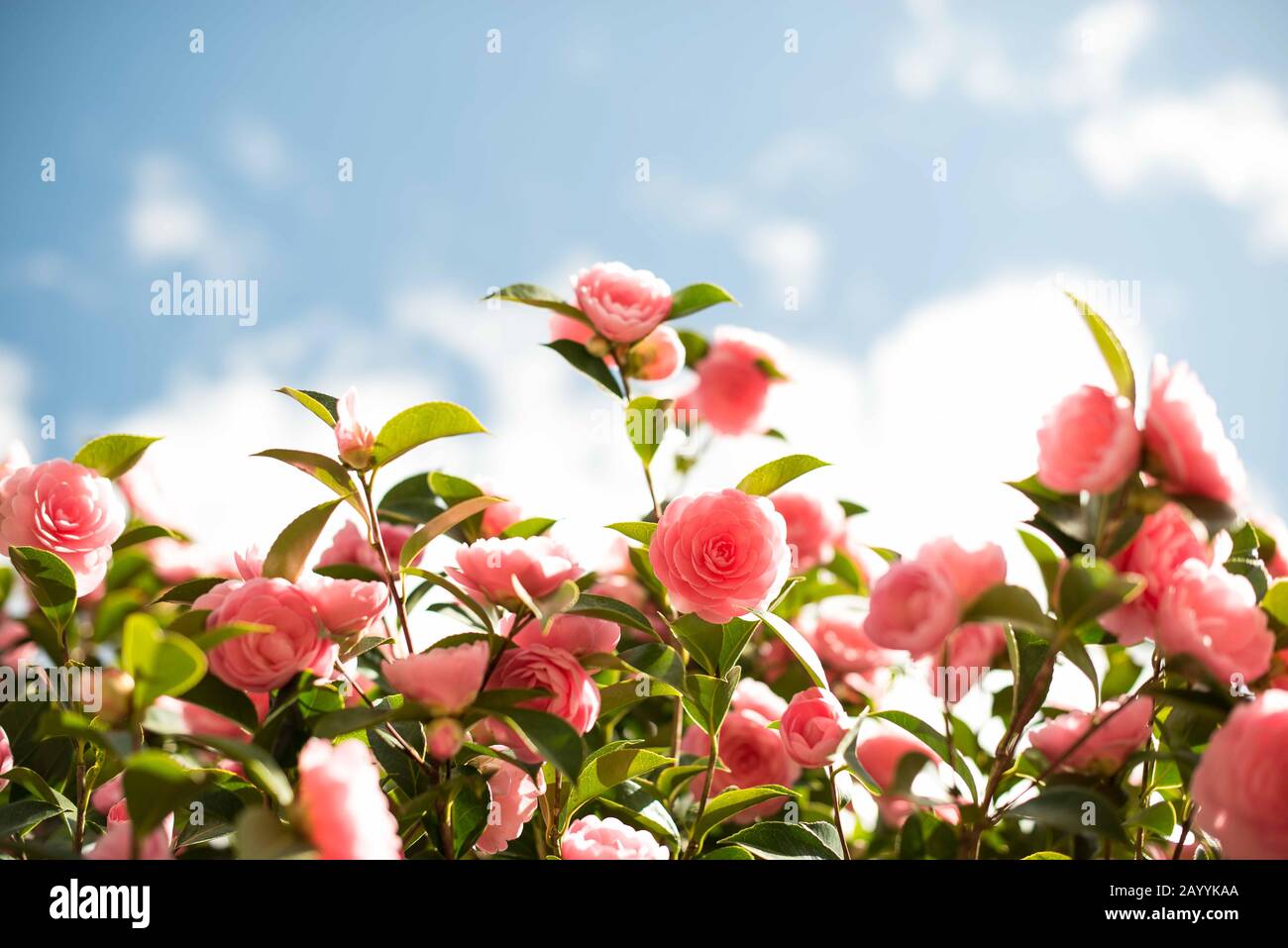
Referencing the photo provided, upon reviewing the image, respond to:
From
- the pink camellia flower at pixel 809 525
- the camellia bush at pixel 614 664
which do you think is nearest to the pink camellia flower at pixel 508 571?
the camellia bush at pixel 614 664

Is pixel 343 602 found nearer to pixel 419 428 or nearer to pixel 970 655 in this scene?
pixel 419 428

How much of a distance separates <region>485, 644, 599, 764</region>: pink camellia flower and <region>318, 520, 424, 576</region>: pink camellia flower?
0.49 metres

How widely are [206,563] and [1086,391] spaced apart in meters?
1.15

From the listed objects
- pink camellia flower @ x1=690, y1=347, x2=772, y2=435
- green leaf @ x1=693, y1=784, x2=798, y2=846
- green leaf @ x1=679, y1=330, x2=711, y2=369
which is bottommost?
green leaf @ x1=693, y1=784, x2=798, y2=846

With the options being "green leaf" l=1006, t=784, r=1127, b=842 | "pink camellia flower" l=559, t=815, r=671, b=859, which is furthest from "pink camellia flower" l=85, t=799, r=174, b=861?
"green leaf" l=1006, t=784, r=1127, b=842

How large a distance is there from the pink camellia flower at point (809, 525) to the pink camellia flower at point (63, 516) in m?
1.01

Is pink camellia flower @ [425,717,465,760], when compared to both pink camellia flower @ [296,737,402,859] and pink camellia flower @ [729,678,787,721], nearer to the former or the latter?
pink camellia flower @ [296,737,402,859]

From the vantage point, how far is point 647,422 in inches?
44.1

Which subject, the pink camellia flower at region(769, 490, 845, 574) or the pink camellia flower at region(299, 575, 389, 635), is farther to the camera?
the pink camellia flower at region(769, 490, 845, 574)

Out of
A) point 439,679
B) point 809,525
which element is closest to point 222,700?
point 439,679

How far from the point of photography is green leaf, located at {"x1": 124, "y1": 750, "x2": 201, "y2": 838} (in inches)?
19.8

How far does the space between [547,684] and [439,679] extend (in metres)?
0.10
